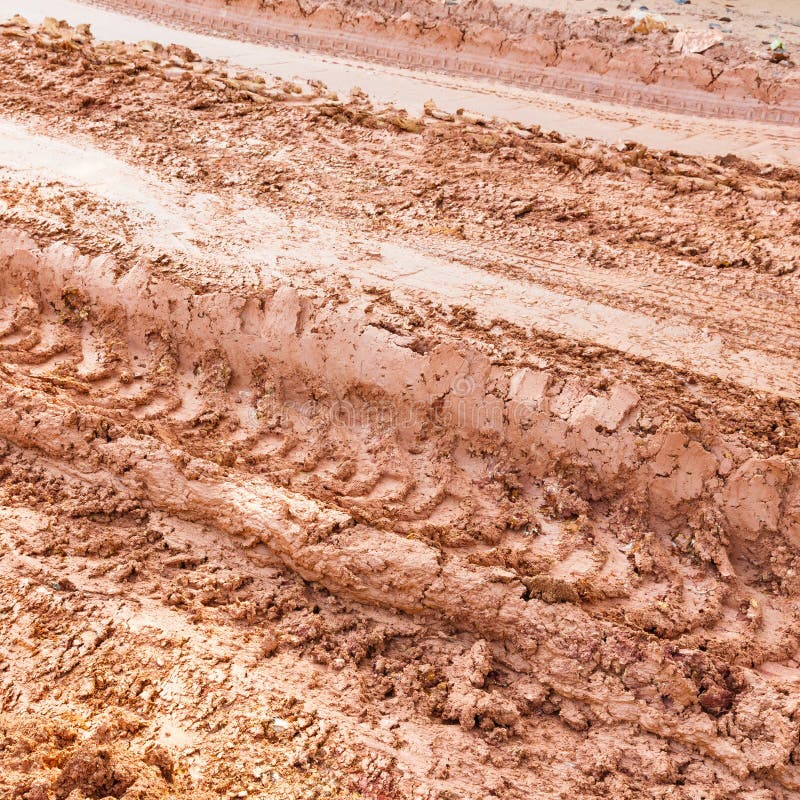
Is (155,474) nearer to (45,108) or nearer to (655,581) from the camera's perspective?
(655,581)

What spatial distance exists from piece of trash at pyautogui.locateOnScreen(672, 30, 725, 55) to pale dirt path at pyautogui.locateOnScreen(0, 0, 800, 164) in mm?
1088

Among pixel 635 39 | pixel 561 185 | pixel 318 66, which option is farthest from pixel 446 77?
pixel 561 185

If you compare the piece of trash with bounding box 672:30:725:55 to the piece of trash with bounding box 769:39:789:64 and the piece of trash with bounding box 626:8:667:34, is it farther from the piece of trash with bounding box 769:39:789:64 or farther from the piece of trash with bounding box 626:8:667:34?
the piece of trash with bounding box 769:39:789:64

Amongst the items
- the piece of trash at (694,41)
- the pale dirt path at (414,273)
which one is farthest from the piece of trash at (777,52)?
the pale dirt path at (414,273)

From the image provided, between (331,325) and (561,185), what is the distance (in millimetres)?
2309

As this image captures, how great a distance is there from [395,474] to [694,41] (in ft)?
20.7

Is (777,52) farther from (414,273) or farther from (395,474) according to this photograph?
(395,474)

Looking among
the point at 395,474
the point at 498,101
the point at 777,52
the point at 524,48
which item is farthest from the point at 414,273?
the point at 777,52

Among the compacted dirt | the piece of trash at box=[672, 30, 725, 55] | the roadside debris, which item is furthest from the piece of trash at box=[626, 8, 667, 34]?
the compacted dirt

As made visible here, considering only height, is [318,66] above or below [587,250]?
above

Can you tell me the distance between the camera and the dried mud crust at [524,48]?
7059 mm

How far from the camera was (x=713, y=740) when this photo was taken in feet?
9.04

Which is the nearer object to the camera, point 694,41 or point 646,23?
point 694,41

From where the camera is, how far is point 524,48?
7613mm
